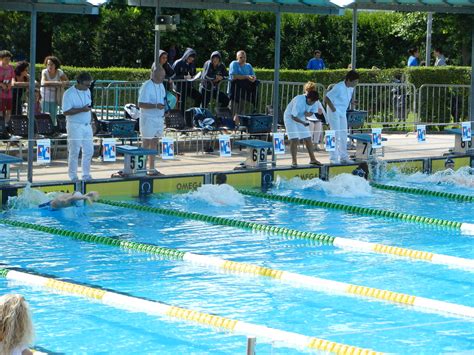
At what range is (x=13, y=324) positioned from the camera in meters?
4.98

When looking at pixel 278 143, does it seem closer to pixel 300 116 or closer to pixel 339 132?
pixel 300 116

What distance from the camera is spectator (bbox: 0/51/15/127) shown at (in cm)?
1662

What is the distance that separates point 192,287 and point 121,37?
1918cm

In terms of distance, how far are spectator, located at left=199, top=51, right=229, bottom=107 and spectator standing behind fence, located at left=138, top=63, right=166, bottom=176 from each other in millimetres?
3519

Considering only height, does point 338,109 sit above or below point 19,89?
below

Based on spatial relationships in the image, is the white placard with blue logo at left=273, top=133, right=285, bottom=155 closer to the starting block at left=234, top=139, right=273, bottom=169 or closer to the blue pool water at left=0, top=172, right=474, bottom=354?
the starting block at left=234, top=139, right=273, bottom=169

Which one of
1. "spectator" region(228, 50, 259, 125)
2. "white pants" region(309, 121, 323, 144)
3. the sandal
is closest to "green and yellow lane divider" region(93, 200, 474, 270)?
the sandal

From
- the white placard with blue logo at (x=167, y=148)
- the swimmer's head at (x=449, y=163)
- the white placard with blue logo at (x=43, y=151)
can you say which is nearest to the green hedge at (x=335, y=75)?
the swimmer's head at (x=449, y=163)

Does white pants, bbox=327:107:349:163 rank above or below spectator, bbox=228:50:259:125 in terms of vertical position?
below

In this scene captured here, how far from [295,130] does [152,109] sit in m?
2.32

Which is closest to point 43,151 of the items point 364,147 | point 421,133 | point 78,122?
point 78,122

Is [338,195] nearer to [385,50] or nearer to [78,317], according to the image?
[78,317]

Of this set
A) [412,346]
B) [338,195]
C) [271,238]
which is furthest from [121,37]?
[412,346]

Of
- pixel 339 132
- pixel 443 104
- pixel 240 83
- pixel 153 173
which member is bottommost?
pixel 153 173
